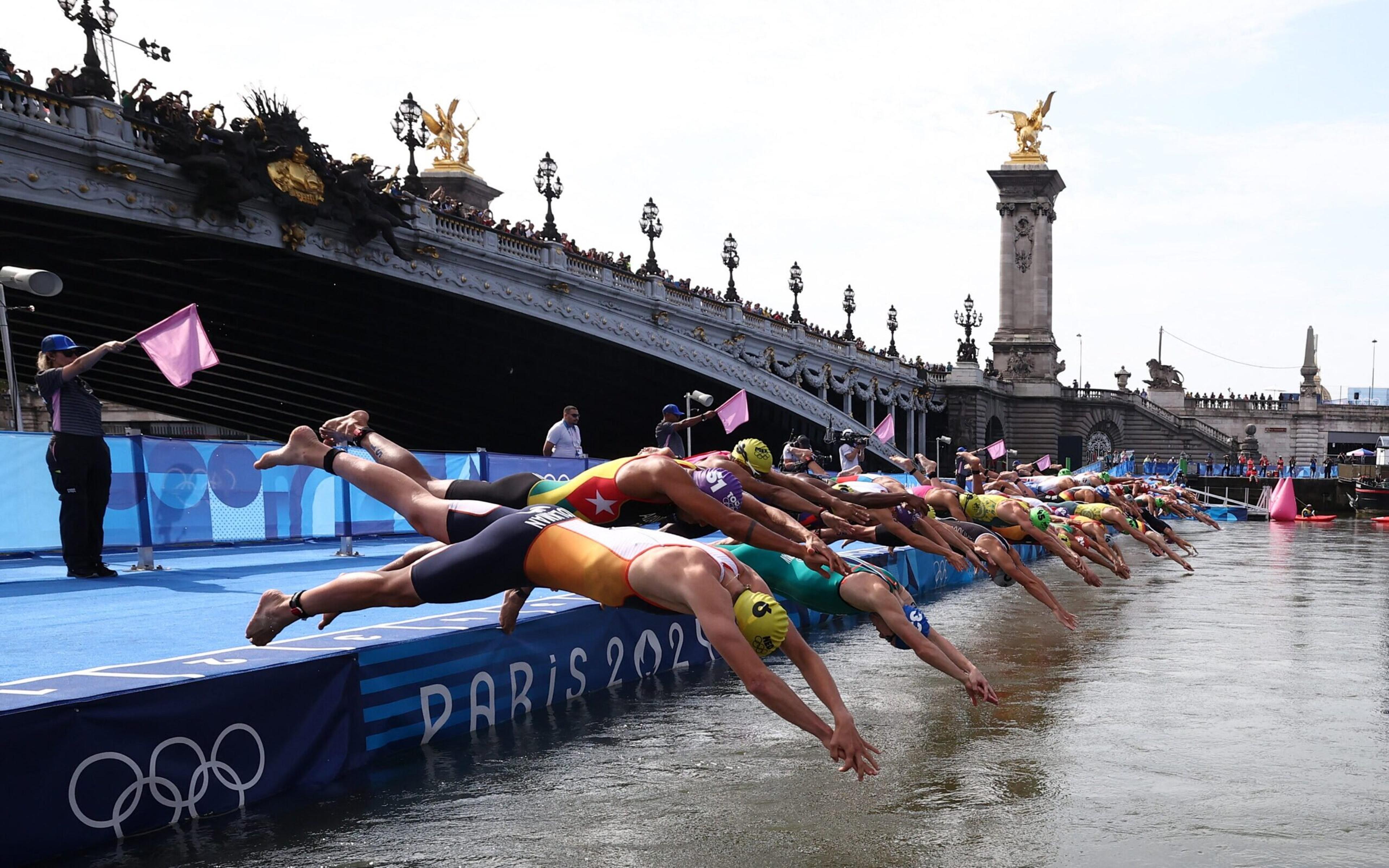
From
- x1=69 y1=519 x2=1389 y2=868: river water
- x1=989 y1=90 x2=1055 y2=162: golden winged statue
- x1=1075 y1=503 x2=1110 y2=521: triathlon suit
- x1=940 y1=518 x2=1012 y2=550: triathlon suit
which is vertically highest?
x1=989 y1=90 x2=1055 y2=162: golden winged statue

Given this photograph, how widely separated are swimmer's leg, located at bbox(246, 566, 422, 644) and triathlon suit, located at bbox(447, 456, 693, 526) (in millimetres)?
1387

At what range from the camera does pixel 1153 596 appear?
1753 cm

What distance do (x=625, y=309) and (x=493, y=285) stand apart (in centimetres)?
768

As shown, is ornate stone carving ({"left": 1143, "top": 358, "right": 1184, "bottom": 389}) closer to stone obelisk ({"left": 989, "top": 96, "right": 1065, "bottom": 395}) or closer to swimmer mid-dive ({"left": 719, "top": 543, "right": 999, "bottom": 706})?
stone obelisk ({"left": 989, "top": 96, "right": 1065, "bottom": 395})

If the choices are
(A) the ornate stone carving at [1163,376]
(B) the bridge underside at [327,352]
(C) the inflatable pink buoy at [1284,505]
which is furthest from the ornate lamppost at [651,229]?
(A) the ornate stone carving at [1163,376]

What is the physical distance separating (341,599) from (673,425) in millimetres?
8178

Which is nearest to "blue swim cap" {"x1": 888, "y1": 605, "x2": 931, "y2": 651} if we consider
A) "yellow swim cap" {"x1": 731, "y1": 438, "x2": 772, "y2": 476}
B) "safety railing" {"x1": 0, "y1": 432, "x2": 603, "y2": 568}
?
"yellow swim cap" {"x1": 731, "y1": 438, "x2": 772, "y2": 476}

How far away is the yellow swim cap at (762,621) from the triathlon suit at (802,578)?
2595 millimetres

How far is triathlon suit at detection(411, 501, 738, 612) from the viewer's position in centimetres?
602

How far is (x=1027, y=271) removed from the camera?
87.1 m

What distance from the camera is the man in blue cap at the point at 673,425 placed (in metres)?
13.1

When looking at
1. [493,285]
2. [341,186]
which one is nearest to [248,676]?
[341,186]

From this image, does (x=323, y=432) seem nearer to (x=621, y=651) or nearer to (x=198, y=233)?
(x=621, y=651)

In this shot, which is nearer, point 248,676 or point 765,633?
point 765,633
